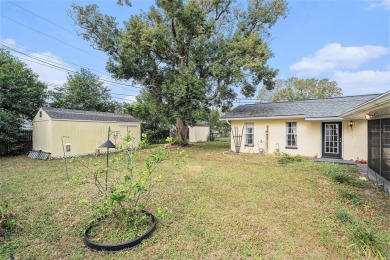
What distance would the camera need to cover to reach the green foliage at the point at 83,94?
1694 centimetres

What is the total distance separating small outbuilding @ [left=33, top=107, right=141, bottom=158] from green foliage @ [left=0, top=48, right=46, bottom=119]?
6.18 feet

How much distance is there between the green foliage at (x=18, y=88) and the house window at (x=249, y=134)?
539 inches

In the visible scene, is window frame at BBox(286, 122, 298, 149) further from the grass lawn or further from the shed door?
the grass lawn

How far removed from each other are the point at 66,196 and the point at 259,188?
494 centimetres

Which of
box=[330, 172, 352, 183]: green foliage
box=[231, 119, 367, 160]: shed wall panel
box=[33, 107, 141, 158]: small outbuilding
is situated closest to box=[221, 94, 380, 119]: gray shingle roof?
box=[231, 119, 367, 160]: shed wall panel

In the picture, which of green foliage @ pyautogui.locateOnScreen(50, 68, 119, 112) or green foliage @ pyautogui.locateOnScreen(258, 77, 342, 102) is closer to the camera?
green foliage @ pyautogui.locateOnScreen(50, 68, 119, 112)

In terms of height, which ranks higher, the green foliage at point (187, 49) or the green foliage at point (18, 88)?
the green foliage at point (187, 49)

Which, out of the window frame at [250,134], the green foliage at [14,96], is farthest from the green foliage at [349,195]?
the green foliage at [14,96]

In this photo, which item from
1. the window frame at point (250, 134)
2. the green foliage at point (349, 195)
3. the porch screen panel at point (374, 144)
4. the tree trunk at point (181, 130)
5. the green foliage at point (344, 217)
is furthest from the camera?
the tree trunk at point (181, 130)

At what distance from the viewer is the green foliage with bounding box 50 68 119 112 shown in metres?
16.9

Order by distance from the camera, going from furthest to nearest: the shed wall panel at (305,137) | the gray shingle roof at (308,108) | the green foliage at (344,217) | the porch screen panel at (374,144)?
the gray shingle roof at (308,108) → the shed wall panel at (305,137) → the porch screen panel at (374,144) → the green foliage at (344,217)

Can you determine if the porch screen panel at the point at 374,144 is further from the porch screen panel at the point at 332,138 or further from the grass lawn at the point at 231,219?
the porch screen panel at the point at 332,138

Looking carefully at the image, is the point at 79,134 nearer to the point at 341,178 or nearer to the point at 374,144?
the point at 341,178

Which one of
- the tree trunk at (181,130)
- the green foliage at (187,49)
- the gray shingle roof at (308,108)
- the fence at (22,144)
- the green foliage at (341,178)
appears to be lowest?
the green foliage at (341,178)
